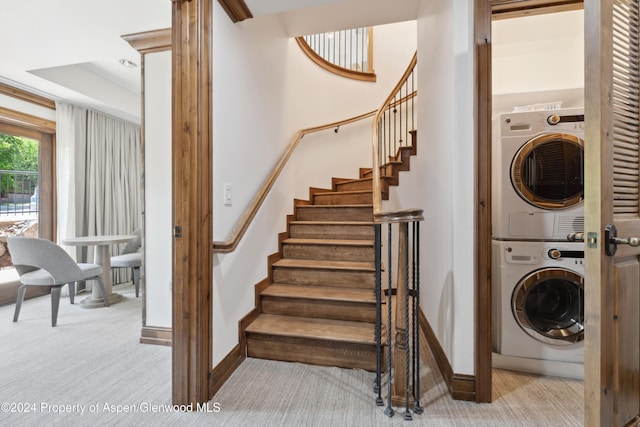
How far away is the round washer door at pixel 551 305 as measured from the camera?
6.00 feet

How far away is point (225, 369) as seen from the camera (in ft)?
6.01

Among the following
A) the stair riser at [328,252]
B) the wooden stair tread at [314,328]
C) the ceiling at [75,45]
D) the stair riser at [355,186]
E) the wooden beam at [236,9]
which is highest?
the ceiling at [75,45]

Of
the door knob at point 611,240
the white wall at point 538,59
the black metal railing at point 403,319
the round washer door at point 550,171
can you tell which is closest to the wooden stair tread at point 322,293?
the black metal railing at point 403,319

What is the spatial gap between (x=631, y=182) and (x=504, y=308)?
3.47ft

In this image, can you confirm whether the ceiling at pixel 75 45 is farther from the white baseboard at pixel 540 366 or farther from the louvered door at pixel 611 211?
the white baseboard at pixel 540 366

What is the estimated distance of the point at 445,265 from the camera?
185cm

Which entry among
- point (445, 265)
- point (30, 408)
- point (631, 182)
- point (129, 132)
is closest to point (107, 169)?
point (129, 132)

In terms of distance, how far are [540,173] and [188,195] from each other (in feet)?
6.88

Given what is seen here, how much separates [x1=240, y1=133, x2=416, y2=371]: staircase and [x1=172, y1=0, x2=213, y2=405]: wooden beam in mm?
559

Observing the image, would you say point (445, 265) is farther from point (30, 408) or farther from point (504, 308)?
point (30, 408)

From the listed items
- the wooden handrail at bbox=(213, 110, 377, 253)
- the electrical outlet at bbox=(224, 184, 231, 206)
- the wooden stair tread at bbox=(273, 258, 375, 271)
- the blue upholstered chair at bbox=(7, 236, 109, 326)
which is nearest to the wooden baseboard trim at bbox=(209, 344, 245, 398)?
the wooden handrail at bbox=(213, 110, 377, 253)

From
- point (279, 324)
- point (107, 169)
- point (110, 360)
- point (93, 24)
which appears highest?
point (93, 24)

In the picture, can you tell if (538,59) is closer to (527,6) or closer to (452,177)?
(527,6)

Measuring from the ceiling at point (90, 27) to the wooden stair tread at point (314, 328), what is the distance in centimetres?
220
